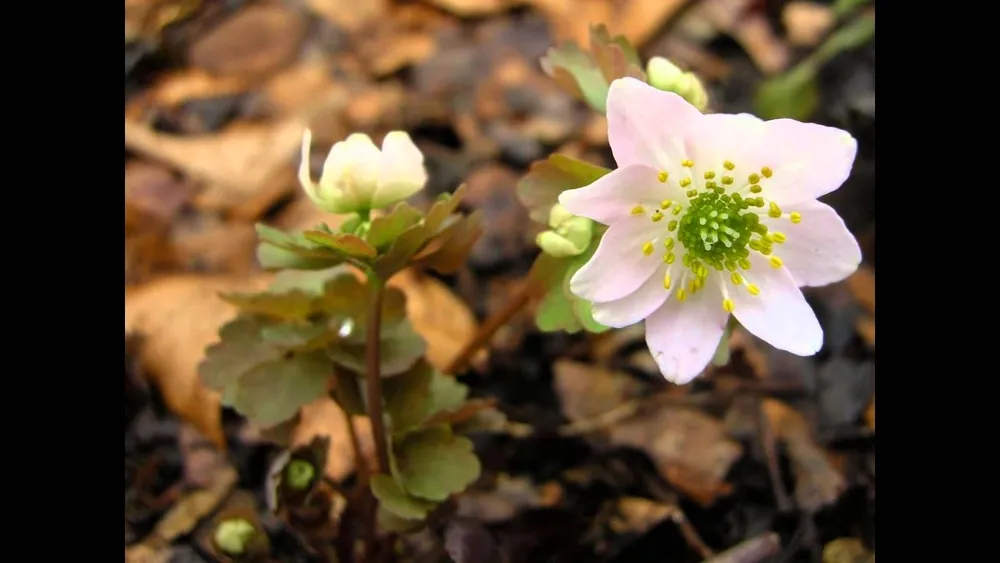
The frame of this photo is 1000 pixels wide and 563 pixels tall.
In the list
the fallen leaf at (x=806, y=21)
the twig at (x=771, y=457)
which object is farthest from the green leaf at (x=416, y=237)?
the fallen leaf at (x=806, y=21)

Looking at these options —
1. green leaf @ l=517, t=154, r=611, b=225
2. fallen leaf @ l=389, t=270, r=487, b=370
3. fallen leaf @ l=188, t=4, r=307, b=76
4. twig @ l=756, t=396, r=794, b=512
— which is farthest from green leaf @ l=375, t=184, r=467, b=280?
fallen leaf @ l=188, t=4, r=307, b=76

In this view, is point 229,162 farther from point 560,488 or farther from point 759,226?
point 759,226

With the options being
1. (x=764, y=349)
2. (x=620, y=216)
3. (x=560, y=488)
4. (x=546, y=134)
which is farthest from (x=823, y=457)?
(x=546, y=134)

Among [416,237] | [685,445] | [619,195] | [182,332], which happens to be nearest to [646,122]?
[619,195]

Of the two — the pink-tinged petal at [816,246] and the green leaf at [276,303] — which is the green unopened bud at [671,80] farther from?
the green leaf at [276,303]

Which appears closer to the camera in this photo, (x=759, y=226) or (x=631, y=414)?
(x=759, y=226)
